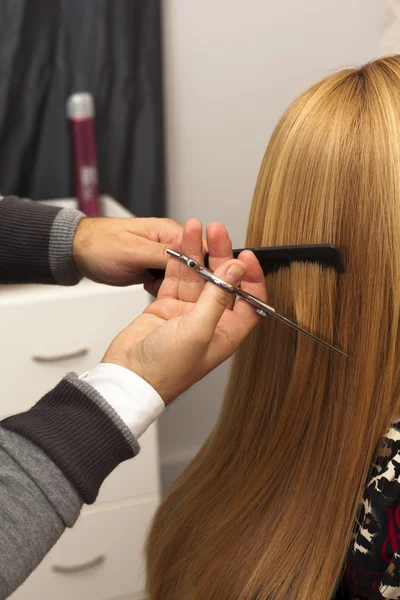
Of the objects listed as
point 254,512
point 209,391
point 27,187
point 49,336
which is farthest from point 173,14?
point 254,512

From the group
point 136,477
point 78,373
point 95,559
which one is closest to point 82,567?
point 95,559

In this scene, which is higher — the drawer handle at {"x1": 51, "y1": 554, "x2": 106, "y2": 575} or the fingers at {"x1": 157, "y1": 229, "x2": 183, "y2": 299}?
the fingers at {"x1": 157, "y1": 229, "x2": 183, "y2": 299}

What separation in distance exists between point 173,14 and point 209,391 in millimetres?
1029

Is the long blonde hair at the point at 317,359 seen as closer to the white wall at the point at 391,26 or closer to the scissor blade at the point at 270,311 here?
the scissor blade at the point at 270,311

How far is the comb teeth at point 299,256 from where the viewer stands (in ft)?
2.42

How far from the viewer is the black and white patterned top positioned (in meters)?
0.72

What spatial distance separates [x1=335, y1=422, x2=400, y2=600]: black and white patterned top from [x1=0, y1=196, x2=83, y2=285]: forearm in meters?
0.53

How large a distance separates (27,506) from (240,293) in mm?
285

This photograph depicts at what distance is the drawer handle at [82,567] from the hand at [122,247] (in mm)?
799

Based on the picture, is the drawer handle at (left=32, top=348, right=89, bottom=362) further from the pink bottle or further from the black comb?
the black comb

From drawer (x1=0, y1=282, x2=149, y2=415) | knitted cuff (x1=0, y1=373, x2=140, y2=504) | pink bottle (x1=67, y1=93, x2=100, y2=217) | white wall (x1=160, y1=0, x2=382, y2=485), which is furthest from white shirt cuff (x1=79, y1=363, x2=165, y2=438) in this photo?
white wall (x1=160, y1=0, x2=382, y2=485)

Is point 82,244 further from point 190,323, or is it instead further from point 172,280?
point 190,323

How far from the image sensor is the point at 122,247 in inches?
38.6

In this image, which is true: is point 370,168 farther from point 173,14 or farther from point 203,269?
point 173,14
